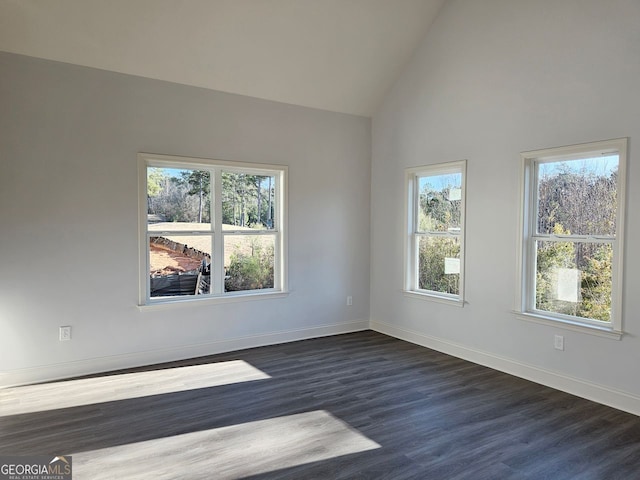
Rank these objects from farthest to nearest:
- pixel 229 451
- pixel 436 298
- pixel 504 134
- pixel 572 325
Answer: pixel 436 298
pixel 504 134
pixel 572 325
pixel 229 451

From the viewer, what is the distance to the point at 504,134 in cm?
427

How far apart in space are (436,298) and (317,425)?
7.98ft

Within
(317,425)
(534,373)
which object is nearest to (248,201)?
(317,425)

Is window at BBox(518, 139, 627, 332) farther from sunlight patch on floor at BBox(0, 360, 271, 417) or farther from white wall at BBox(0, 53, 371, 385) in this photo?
sunlight patch on floor at BBox(0, 360, 271, 417)

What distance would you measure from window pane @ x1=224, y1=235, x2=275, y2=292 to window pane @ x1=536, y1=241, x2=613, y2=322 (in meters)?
2.92

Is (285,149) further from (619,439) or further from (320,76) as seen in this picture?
(619,439)

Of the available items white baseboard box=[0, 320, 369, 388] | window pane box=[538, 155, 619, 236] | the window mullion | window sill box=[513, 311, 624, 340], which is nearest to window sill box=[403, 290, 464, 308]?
window sill box=[513, 311, 624, 340]

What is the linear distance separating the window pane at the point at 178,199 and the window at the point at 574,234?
3263 millimetres

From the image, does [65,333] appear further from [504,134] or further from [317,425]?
[504,134]

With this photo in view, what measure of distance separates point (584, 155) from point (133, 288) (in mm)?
4325

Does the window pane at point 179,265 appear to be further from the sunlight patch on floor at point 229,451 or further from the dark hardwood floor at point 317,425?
the sunlight patch on floor at point 229,451

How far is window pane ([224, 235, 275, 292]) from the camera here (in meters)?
5.00

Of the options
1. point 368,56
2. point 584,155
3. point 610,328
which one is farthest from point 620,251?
point 368,56

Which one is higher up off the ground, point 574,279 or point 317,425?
point 574,279
